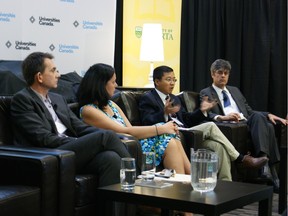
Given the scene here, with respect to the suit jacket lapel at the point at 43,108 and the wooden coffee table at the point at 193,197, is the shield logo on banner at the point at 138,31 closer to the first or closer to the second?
the suit jacket lapel at the point at 43,108

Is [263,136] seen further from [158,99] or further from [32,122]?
[32,122]

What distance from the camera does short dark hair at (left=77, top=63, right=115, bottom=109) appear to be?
408 cm

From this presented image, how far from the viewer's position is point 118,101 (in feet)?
15.3

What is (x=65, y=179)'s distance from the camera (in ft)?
10.1

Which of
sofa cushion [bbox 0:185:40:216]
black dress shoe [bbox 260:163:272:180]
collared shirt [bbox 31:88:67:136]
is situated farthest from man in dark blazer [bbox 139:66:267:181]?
sofa cushion [bbox 0:185:40:216]

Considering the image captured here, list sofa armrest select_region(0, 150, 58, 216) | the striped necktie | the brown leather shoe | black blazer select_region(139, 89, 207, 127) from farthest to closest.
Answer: the striped necktie
the brown leather shoe
black blazer select_region(139, 89, 207, 127)
sofa armrest select_region(0, 150, 58, 216)

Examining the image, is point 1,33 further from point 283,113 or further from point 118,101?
point 283,113

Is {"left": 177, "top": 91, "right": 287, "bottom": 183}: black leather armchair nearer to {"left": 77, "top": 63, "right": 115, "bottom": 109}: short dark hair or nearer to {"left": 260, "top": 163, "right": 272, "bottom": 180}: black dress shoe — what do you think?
{"left": 260, "top": 163, "right": 272, "bottom": 180}: black dress shoe

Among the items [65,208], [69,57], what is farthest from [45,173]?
[69,57]

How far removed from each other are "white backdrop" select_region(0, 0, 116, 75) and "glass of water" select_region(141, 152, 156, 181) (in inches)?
101

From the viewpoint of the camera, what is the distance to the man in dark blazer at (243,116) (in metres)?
5.23

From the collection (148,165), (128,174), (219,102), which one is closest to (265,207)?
(148,165)

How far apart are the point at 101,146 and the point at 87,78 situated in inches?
30.7

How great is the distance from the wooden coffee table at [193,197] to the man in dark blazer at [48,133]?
1.67 feet
